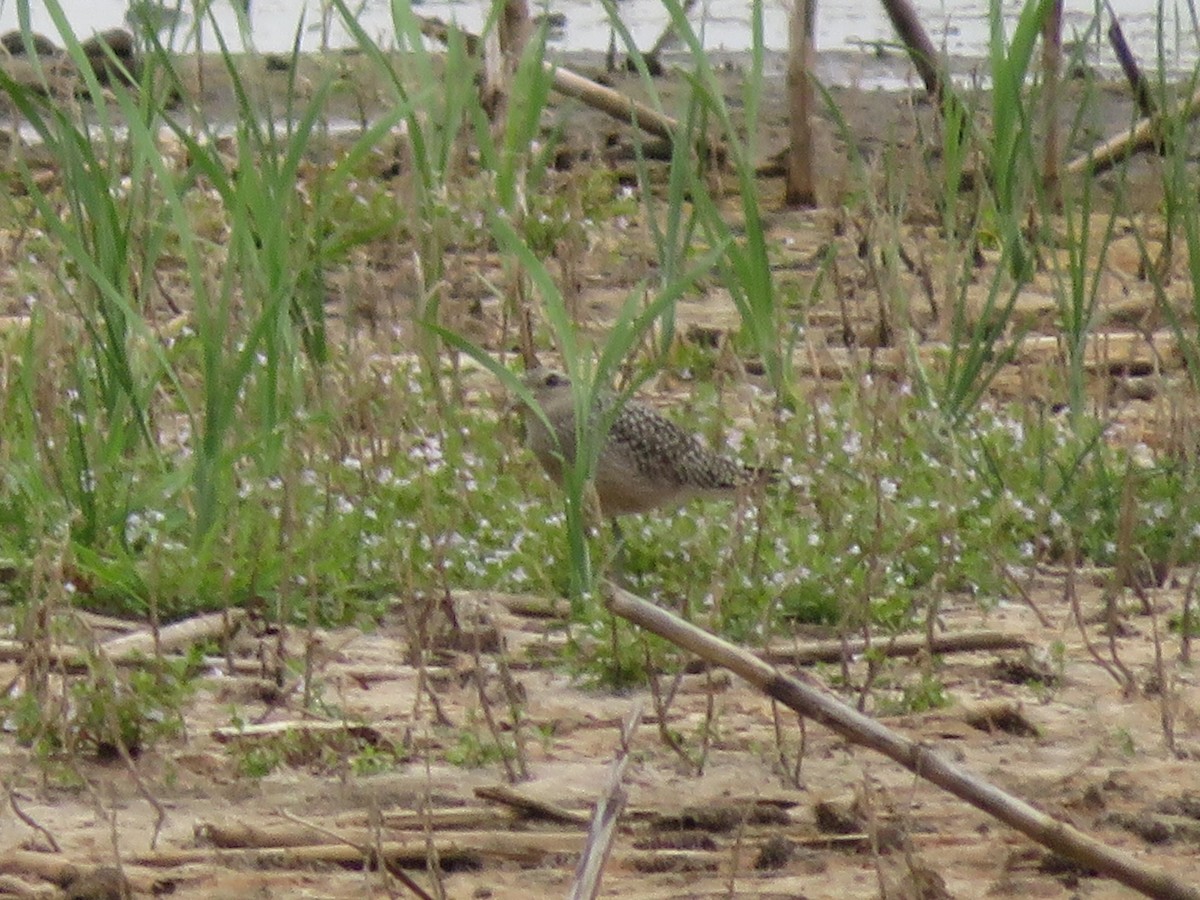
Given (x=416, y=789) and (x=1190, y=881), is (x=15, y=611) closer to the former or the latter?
(x=416, y=789)

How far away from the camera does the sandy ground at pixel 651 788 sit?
13.0 feet

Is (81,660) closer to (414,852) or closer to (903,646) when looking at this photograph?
(414,852)

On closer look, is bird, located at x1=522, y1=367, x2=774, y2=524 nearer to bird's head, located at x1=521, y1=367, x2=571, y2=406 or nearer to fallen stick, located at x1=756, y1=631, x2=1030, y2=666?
bird's head, located at x1=521, y1=367, x2=571, y2=406

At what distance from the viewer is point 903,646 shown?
17.3ft

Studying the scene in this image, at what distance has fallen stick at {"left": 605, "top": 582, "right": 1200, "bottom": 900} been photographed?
11.6 ft

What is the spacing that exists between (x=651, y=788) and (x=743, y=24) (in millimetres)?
11548

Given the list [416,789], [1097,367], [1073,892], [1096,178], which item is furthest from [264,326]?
[1096,178]

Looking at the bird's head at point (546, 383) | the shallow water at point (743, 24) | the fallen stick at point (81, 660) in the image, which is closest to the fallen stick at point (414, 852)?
the fallen stick at point (81, 660)

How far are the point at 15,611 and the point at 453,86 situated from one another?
2.38 meters

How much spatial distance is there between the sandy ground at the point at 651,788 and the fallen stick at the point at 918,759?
0.13 metres

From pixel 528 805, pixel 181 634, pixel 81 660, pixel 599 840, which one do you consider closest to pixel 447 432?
pixel 181 634

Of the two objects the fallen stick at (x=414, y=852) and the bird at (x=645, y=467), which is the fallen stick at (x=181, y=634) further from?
the bird at (x=645, y=467)

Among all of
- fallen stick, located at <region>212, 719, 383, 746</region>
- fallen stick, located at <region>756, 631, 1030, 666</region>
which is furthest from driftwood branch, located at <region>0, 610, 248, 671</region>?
fallen stick, located at <region>756, 631, 1030, 666</region>

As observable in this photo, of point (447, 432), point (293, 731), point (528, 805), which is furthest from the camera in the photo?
point (447, 432)
